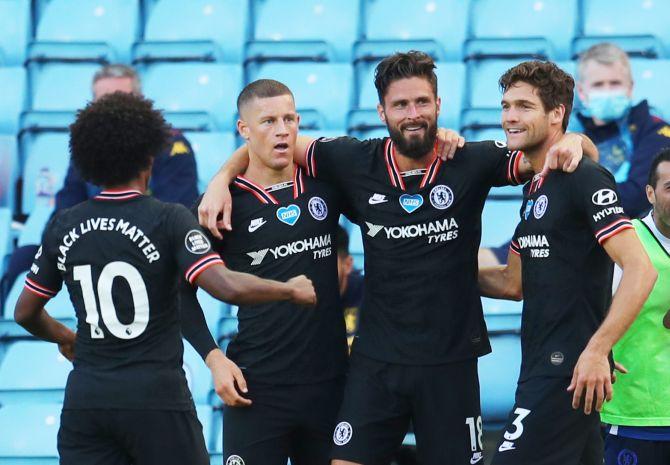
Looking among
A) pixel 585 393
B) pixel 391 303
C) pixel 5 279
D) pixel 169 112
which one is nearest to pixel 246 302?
pixel 391 303

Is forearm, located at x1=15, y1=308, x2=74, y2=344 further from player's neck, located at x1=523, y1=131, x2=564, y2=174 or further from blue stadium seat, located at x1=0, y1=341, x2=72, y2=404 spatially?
player's neck, located at x1=523, y1=131, x2=564, y2=174

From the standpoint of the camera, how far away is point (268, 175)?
5527 millimetres

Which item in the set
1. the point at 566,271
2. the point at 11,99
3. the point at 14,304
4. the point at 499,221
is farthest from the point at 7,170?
the point at 566,271

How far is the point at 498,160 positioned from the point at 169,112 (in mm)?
3884

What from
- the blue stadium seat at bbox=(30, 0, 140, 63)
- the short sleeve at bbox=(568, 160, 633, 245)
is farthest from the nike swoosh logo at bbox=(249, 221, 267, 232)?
the blue stadium seat at bbox=(30, 0, 140, 63)

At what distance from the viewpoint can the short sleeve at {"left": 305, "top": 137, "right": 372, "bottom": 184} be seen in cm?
548

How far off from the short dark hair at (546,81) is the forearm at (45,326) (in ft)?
7.20

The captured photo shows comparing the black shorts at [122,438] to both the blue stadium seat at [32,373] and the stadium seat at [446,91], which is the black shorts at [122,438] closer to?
the blue stadium seat at [32,373]

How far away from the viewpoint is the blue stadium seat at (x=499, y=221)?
7.60 meters

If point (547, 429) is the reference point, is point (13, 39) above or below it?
above

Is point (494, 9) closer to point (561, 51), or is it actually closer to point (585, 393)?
point (561, 51)

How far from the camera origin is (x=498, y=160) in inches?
211

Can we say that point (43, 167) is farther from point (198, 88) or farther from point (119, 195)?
point (119, 195)

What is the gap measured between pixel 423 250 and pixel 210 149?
3.59 m
